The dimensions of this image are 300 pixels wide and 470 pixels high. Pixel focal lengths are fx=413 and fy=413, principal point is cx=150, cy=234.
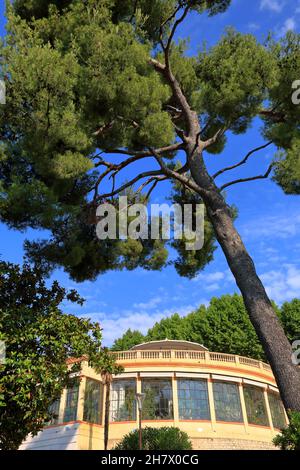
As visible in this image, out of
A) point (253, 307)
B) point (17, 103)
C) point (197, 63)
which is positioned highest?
point (197, 63)

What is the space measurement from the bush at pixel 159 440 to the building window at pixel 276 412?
Result: 28.4 feet

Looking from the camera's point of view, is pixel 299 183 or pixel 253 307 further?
pixel 299 183

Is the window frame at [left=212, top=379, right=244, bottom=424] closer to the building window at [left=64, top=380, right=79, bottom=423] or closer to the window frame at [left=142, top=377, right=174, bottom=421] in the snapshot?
the window frame at [left=142, top=377, right=174, bottom=421]

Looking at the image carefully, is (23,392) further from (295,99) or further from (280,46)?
(280,46)

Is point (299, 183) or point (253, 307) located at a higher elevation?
point (299, 183)

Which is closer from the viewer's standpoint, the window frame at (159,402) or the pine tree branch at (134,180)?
the pine tree branch at (134,180)

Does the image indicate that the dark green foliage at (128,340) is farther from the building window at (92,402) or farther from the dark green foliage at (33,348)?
the dark green foliage at (33,348)

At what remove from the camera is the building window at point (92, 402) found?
22.2m

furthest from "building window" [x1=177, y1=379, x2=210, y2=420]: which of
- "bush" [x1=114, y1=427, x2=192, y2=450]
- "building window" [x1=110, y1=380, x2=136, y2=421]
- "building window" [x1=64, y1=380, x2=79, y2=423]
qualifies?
"building window" [x1=64, y1=380, x2=79, y2=423]

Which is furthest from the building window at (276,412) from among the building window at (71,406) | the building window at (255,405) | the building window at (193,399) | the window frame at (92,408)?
the building window at (71,406)

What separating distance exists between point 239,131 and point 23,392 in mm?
9129

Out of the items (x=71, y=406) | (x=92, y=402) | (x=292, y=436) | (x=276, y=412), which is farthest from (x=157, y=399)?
(x=292, y=436)

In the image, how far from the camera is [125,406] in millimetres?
23250
